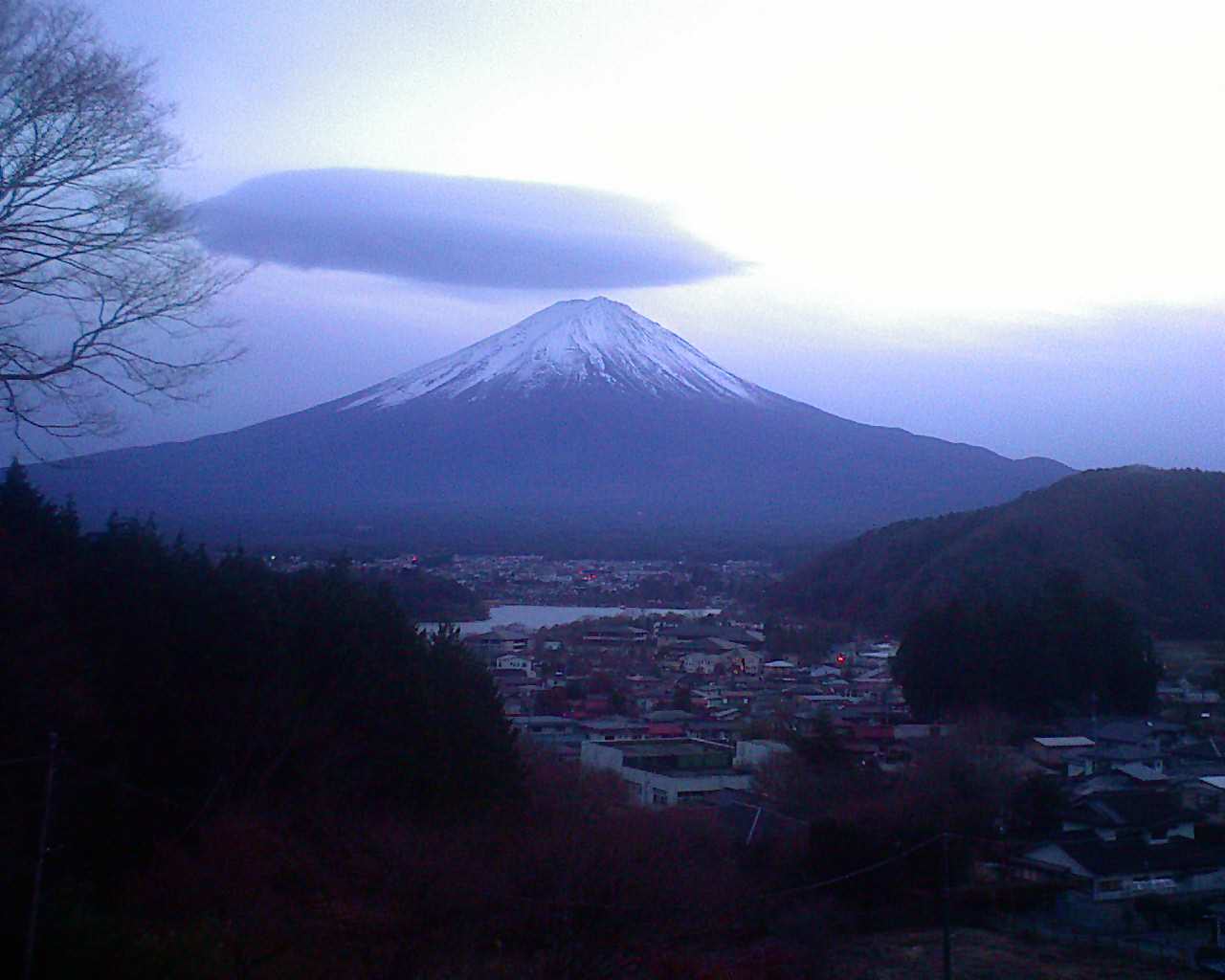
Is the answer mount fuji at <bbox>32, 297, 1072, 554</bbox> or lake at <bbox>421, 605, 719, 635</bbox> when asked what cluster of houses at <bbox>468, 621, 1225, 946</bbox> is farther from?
mount fuji at <bbox>32, 297, 1072, 554</bbox>

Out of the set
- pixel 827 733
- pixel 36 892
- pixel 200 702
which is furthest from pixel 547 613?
pixel 36 892

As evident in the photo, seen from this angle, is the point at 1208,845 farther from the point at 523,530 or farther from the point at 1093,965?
the point at 523,530

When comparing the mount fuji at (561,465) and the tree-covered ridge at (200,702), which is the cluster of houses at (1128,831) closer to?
the tree-covered ridge at (200,702)

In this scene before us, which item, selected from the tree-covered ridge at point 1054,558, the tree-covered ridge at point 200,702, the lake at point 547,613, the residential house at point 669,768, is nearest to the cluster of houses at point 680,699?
the residential house at point 669,768

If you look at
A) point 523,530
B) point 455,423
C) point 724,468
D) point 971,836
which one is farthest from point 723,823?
point 724,468

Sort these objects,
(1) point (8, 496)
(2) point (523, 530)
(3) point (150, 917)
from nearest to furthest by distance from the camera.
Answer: (3) point (150, 917), (1) point (8, 496), (2) point (523, 530)

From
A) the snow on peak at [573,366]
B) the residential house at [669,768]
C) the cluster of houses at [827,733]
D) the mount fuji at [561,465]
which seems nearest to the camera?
the cluster of houses at [827,733]

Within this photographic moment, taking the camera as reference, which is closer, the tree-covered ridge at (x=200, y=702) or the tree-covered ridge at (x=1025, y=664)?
the tree-covered ridge at (x=200, y=702)
